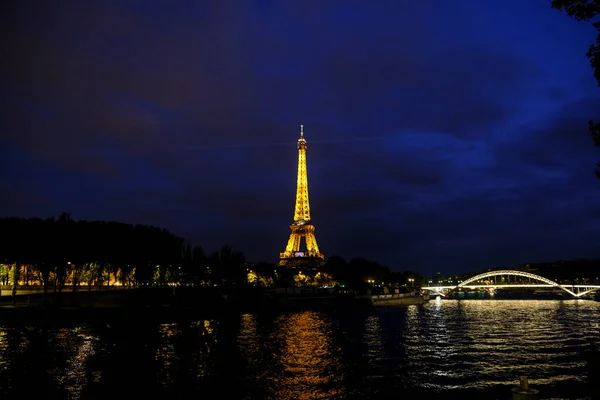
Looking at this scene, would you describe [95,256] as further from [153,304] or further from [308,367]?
[308,367]

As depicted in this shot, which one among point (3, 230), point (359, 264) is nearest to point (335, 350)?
point (3, 230)

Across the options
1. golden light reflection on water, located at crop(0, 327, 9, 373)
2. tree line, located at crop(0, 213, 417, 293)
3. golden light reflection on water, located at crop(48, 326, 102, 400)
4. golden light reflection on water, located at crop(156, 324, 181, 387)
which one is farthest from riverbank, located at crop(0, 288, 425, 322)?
golden light reflection on water, located at crop(156, 324, 181, 387)

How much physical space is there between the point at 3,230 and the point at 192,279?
42083 millimetres

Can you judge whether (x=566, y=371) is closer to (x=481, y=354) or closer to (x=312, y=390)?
(x=481, y=354)

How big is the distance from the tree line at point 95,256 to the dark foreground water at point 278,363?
30.0 metres

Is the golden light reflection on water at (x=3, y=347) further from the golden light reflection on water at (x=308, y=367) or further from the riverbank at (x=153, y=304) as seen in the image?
the golden light reflection on water at (x=308, y=367)

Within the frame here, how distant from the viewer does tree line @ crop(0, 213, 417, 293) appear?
77.6 metres

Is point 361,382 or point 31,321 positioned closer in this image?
point 361,382

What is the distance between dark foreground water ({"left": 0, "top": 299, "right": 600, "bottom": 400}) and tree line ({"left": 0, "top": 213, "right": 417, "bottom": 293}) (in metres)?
30.0

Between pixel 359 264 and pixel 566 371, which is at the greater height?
pixel 359 264

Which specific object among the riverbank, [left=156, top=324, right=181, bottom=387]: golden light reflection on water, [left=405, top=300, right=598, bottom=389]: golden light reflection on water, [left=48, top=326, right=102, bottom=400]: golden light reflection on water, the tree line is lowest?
[left=405, top=300, right=598, bottom=389]: golden light reflection on water

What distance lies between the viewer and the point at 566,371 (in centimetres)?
3080

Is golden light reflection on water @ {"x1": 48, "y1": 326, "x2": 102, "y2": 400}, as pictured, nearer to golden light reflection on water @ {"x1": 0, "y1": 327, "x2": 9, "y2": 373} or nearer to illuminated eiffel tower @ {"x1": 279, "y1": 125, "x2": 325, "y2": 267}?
golden light reflection on water @ {"x1": 0, "y1": 327, "x2": 9, "y2": 373}

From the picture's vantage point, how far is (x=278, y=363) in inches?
1321
